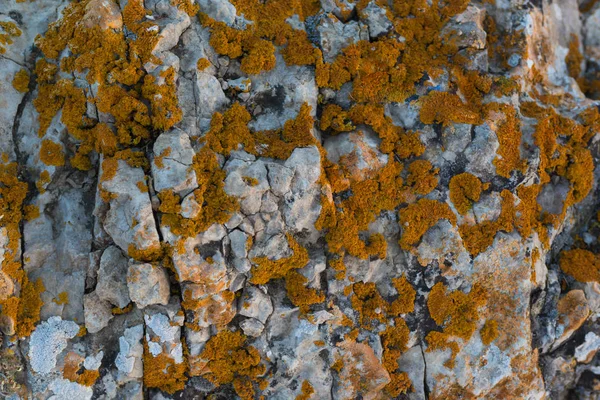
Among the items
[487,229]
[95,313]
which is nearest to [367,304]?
[487,229]

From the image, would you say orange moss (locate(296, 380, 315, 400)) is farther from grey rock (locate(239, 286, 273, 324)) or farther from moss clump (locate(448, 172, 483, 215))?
moss clump (locate(448, 172, 483, 215))

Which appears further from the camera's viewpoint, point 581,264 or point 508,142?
point 581,264

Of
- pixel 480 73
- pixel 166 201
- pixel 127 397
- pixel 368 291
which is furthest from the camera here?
pixel 480 73

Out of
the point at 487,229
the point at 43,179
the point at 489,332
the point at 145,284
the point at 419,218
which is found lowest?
the point at 489,332

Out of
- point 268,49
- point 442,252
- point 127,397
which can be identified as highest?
point 268,49

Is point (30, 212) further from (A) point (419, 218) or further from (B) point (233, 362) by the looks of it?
(A) point (419, 218)

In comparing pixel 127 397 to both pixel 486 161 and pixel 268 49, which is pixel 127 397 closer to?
pixel 268 49

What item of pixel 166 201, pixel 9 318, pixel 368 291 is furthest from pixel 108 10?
pixel 368 291

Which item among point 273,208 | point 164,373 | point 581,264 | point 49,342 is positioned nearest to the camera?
point 49,342
